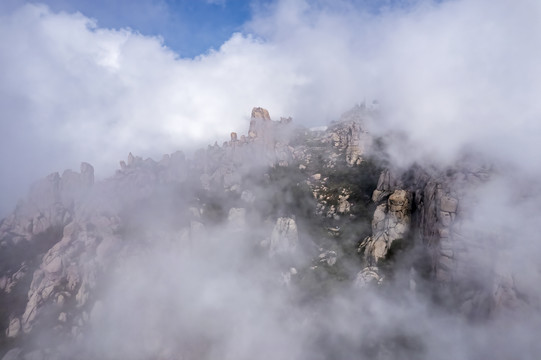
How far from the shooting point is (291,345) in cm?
15175

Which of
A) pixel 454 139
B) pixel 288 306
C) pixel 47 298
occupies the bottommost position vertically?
pixel 47 298

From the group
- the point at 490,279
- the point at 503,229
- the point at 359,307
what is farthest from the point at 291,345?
the point at 503,229

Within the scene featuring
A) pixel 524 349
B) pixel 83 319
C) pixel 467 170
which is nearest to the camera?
pixel 524 349

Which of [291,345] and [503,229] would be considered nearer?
[503,229]

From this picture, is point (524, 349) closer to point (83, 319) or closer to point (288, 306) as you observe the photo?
point (288, 306)

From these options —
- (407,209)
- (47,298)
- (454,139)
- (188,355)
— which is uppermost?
(454,139)

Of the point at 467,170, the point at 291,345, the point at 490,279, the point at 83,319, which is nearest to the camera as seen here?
the point at 490,279

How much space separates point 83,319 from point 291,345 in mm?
132836

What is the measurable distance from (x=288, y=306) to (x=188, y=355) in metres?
64.0

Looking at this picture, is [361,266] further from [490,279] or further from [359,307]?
[490,279]

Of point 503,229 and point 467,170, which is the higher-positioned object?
point 467,170

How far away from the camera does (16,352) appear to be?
15600 cm

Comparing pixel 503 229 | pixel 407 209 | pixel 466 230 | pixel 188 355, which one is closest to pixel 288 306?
pixel 188 355

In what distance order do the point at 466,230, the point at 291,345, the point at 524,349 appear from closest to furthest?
the point at 524,349 → the point at 466,230 → the point at 291,345
